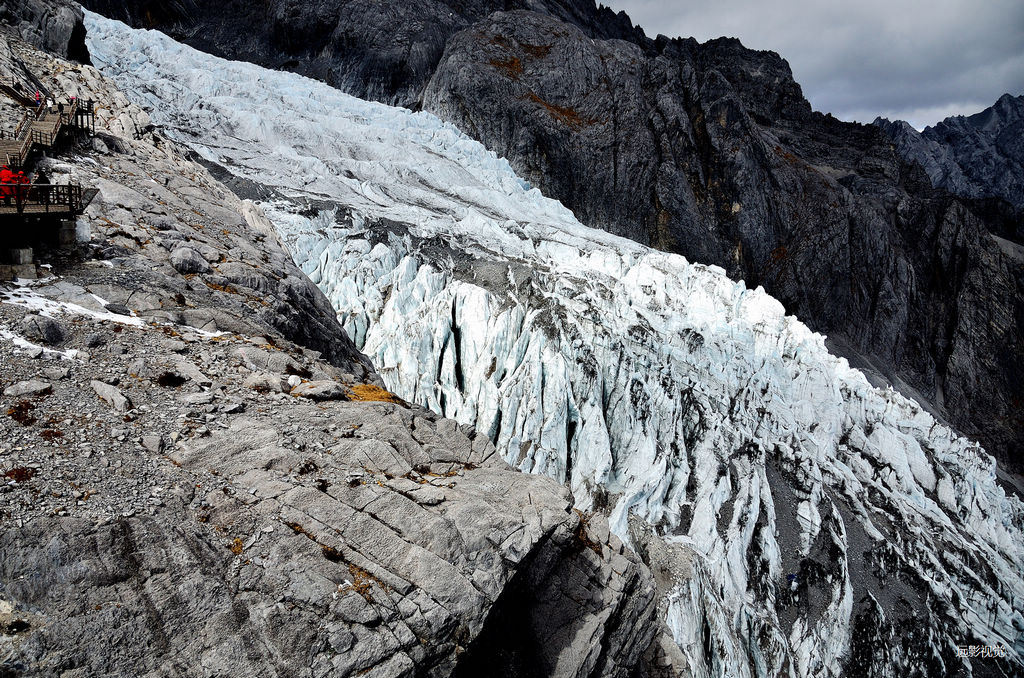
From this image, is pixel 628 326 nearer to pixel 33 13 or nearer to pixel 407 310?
pixel 407 310

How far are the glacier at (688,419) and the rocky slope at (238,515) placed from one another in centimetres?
1422

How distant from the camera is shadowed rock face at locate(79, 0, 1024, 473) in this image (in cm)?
4741

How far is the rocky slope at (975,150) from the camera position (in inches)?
3455

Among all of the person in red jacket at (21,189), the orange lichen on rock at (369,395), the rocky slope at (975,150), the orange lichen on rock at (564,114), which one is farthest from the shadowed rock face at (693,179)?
the rocky slope at (975,150)

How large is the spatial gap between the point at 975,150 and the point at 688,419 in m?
105

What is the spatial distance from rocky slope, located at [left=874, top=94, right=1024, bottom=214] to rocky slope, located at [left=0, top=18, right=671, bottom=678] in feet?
355

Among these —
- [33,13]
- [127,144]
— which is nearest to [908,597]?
[127,144]

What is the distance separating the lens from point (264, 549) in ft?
20.2

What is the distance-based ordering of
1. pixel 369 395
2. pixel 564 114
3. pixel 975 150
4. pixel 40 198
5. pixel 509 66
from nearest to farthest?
pixel 369 395
pixel 40 198
pixel 564 114
pixel 509 66
pixel 975 150

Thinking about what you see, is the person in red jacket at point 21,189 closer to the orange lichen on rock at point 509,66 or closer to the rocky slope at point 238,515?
the rocky slope at point 238,515

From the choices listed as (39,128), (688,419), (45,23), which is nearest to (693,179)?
(688,419)

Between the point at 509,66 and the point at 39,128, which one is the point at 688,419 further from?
the point at 509,66

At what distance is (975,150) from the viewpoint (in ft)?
303

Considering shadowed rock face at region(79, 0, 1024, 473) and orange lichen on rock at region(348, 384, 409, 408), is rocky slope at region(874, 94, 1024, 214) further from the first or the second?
orange lichen on rock at region(348, 384, 409, 408)
